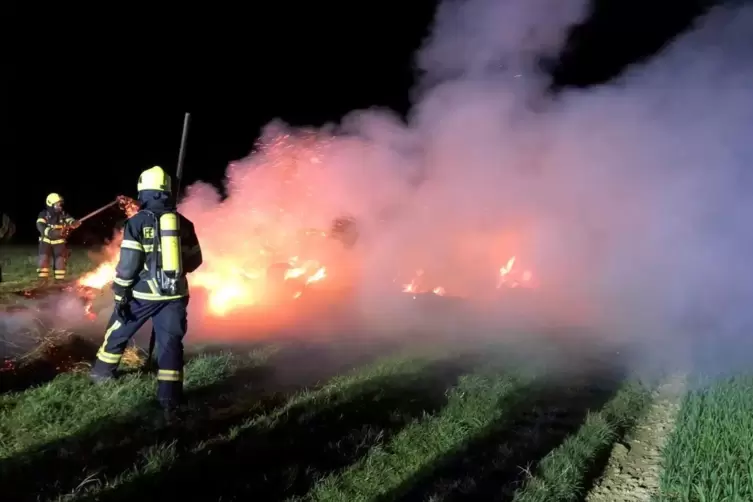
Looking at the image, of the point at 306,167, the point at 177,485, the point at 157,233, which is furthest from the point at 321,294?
the point at 177,485

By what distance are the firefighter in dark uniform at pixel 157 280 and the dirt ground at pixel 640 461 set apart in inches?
154

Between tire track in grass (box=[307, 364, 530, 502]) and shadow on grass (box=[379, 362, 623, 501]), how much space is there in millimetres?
89

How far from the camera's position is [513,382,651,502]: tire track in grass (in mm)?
4645

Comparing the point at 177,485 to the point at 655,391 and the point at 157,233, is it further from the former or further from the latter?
the point at 655,391

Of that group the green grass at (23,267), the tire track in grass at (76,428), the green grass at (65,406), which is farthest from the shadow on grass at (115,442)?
the green grass at (23,267)

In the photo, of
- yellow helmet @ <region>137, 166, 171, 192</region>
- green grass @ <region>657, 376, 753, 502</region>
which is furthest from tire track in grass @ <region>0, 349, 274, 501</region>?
green grass @ <region>657, 376, 753, 502</region>

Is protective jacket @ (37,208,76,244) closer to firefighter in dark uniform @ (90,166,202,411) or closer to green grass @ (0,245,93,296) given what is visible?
green grass @ (0,245,93,296)

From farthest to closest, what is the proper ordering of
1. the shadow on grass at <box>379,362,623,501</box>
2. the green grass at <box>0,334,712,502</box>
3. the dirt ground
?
the dirt ground < the shadow on grass at <box>379,362,623,501</box> < the green grass at <box>0,334,712,502</box>

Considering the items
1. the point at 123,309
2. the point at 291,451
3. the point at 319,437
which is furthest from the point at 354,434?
the point at 123,309

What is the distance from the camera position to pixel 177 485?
14.0 ft

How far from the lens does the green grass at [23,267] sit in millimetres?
12102

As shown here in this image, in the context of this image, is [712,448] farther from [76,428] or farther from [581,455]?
[76,428]

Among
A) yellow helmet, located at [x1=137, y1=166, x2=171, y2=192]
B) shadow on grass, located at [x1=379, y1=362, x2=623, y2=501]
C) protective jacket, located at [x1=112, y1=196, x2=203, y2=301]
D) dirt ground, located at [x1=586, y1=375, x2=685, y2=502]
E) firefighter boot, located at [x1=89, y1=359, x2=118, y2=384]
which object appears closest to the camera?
shadow on grass, located at [x1=379, y1=362, x2=623, y2=501]

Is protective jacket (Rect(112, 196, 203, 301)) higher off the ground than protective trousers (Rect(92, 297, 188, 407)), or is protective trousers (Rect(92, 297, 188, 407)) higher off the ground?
protective jacket (Rect(112, 196, 203, 301))
